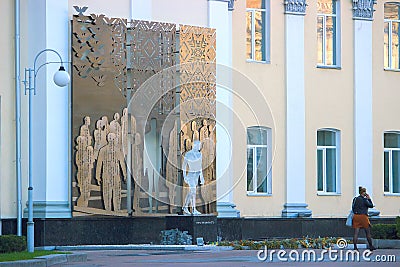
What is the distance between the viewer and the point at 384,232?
3519cm

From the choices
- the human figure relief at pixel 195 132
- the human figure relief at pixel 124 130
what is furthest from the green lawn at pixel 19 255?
the human figure relief at pixel 195 132

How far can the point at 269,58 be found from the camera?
40969 millimetres

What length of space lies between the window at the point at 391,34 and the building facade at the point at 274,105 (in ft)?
0.17

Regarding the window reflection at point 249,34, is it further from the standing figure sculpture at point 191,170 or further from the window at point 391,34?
the window at point 391,34

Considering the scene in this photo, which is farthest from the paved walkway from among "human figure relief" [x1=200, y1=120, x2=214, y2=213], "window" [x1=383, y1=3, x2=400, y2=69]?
"window" [x1=383, y1=3, x2=400, y2=69]

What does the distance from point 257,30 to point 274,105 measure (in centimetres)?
272

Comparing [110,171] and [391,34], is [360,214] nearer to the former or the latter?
[110,171]

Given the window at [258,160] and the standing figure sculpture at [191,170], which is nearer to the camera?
the standing figure sculpture at [191,170]

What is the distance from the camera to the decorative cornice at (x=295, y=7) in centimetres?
4122

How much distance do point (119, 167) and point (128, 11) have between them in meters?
5.00

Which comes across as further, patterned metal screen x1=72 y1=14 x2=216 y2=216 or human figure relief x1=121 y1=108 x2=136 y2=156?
human figure relief x1=121 y1=108 x2=136 y2=156

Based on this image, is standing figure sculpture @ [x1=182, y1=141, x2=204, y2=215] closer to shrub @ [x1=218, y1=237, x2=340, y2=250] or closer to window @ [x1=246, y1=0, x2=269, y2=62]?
shrub @ [x1=218, y1=237, x2=340, y2=250]

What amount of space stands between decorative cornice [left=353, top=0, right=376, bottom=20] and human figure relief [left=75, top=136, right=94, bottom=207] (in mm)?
12726

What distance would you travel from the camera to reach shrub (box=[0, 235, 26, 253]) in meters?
29.0
